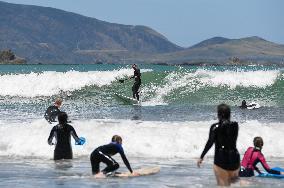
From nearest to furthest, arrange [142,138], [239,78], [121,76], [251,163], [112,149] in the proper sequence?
[251,163]
[112,149]
[142,138]
[239,78]
[121,76]

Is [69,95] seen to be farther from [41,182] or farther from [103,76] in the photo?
[41,182]

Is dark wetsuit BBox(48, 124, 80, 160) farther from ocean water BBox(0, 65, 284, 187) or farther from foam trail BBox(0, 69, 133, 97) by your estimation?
foam trail BBox(0, 69, 133, 97)

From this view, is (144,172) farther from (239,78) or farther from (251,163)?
(239,78)

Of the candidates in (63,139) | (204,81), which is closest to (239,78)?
(204,81)

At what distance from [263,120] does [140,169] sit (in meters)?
10.4

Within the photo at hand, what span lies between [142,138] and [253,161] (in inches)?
229

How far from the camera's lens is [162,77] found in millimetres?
44844

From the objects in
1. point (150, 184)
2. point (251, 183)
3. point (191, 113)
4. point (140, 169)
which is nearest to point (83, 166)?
point (140, 169)

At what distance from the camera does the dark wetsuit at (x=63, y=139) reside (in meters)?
16.2

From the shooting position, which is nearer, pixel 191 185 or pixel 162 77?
pixel 191 185

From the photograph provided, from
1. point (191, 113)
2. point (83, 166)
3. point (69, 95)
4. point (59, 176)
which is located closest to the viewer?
point (59, 176)

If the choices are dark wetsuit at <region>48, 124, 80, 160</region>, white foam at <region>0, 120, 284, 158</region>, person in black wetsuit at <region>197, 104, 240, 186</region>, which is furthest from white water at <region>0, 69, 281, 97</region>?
person in black wetsuit at <region>197, 104, 240, 186</region>

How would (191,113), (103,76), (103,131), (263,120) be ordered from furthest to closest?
(103,76) < (191,113) < (263,120) < (103,131)

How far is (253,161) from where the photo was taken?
13586 millimetres
